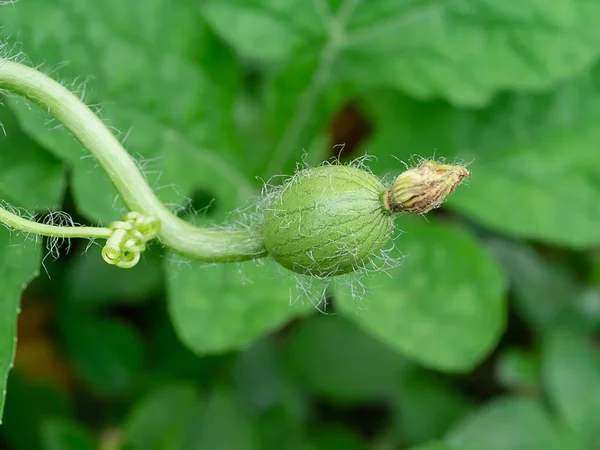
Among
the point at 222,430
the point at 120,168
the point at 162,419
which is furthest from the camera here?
the point at 222,430

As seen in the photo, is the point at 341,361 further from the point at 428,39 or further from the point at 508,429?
the point at 428,39

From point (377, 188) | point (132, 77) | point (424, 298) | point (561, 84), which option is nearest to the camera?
point (377, 188)

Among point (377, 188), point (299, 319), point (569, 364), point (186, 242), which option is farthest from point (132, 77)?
point (569, 364)

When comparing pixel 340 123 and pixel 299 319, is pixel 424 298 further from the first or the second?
pixel 340 123

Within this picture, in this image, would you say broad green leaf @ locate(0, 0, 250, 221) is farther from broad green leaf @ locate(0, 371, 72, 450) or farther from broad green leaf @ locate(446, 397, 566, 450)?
broad green leaf @ locate(446, 397, 566, 450)

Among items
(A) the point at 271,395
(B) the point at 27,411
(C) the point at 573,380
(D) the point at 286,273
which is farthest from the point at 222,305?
(C) the point at 573,380

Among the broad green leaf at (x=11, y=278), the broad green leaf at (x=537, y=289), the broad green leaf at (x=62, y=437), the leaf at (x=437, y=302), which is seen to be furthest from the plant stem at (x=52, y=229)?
the broad green leaf at (x=537, y=289)

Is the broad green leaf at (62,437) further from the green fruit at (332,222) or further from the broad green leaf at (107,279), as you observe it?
the green fruit at (332,222)
